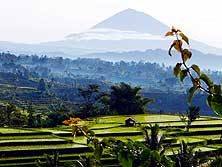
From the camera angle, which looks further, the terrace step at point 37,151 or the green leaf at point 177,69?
the terrace step at point 37,151

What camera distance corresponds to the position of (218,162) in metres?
2.76

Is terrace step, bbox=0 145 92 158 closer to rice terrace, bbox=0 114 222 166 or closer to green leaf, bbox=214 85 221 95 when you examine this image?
rice terrace, bbox=0 114 222 166

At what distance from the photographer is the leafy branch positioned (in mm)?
2260

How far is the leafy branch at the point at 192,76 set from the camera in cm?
226

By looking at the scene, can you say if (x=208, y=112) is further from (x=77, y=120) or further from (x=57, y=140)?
(x=77, y=120)

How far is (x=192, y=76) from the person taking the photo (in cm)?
230

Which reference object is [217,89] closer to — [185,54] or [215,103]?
[215,103]

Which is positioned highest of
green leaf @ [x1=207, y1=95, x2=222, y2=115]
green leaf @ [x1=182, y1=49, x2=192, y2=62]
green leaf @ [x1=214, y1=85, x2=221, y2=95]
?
green leaf @ [x1=182, y1=49, x2=192, y2=62]

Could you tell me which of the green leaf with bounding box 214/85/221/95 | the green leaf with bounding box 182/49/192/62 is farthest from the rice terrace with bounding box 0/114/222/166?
the green leaf with bounding box 182/49/192/62

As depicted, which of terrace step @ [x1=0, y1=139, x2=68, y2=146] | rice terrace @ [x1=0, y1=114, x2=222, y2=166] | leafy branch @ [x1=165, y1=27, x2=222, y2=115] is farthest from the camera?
terrace step @ [x1=0, y1=139, x2=68, y2=146]

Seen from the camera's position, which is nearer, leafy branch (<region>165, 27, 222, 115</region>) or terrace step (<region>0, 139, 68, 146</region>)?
leafy branch (<region>165, 27, 222, 115</region>)

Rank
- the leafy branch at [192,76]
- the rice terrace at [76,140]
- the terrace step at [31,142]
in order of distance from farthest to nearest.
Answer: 1. the terrace step at [31,142]
2. the rice terrace at [76,140]
3. the leafy branch at [192,76]

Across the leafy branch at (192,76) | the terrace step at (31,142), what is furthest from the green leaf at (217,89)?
the terrace step at (31,142)

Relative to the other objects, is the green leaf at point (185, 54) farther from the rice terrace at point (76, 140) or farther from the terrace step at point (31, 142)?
the terrace step at point (31, 142)
